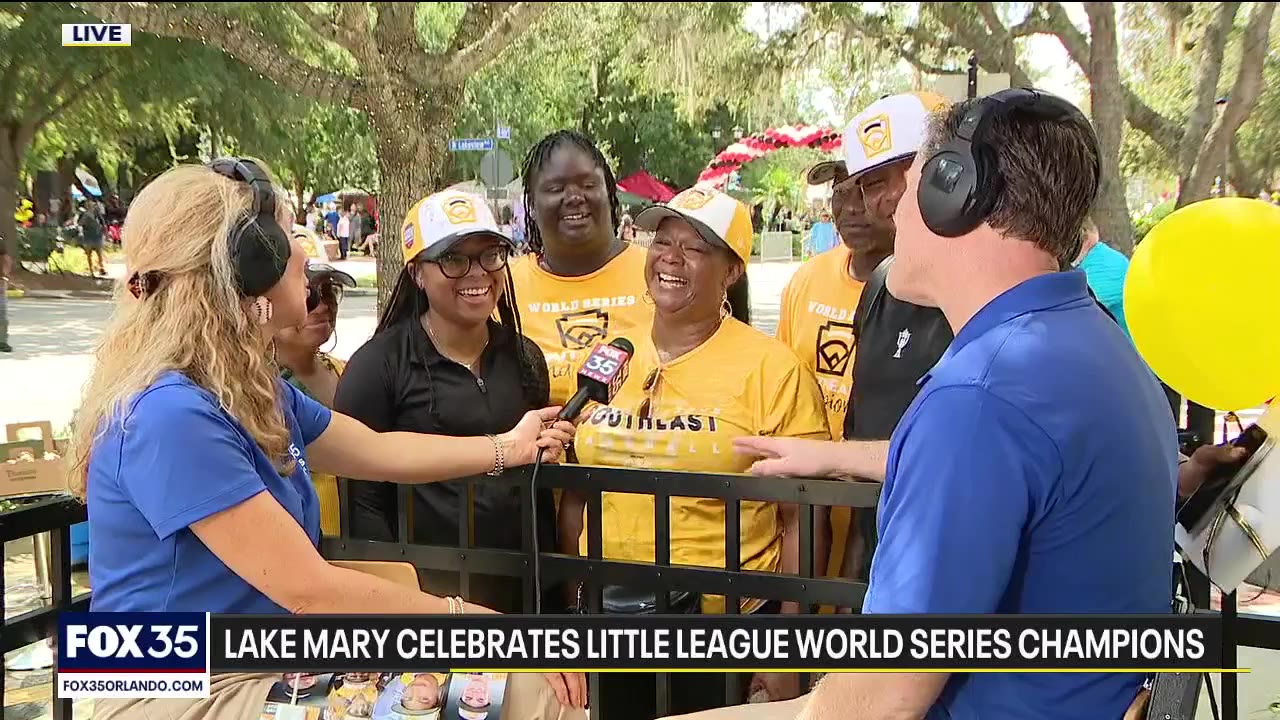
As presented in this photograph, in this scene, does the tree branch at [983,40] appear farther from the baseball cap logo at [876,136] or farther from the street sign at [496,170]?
the street sign at [496,170]

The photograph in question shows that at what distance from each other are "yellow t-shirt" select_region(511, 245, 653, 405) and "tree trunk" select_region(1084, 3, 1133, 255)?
6407 mm

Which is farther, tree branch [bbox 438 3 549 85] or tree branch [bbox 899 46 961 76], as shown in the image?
tree branch [bbox 899 46 961 76]

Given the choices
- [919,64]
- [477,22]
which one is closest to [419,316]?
[477,22]

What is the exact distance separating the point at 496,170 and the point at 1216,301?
13.6 metres

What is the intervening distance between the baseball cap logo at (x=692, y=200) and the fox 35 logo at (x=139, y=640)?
1.55 m

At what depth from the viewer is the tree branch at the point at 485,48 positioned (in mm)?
8078

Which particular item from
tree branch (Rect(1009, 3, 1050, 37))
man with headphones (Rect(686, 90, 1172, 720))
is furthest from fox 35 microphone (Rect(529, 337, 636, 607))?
tree branch (Rect(1009, 3, 1050, 37))

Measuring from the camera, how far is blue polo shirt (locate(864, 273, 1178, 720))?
117 cm

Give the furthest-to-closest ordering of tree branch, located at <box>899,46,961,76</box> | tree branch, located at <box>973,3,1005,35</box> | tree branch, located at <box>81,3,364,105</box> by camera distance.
A: 1. tree branch, located at <box>899,46,961,76</box>
2. tree branch, located at <box>973,3,1005,35</box>
3. tree branch, located at <box>81,3,364,105</box>

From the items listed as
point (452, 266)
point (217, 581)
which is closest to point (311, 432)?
point (217, 581)

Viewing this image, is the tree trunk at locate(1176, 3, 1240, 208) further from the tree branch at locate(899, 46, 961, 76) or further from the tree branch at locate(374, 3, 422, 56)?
the tree branch at locate(374, 3, 422, 56)

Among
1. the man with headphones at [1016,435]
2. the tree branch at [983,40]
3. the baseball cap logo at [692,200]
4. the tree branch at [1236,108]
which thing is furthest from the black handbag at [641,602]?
the tree branch at [1236,108]

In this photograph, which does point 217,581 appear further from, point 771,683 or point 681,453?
point 771,683

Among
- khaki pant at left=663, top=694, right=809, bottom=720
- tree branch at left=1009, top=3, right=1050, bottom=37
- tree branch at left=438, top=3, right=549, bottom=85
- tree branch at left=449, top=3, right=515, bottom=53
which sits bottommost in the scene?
khaki pant at left=663, top=694, right=809, bottom=720
